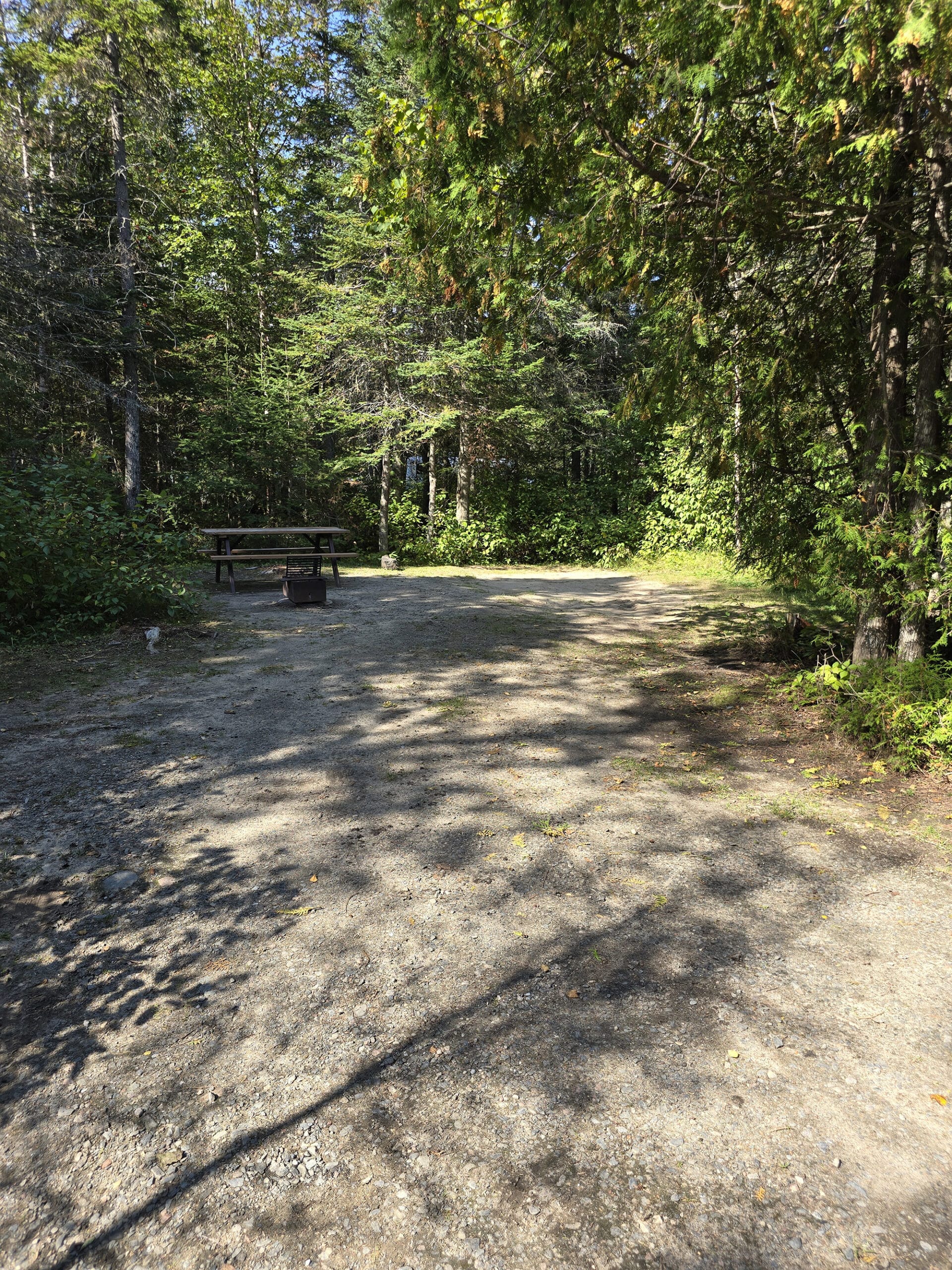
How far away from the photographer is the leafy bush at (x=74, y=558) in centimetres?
741

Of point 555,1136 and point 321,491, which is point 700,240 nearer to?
point 555,1136

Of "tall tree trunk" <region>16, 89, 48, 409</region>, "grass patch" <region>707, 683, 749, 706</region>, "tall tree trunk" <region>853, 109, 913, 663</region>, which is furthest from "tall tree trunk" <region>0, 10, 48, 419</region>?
"tall tree trunk" <region>853, 109, 913, 663</region>

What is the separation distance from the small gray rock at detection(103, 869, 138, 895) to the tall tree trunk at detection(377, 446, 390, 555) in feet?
45.5

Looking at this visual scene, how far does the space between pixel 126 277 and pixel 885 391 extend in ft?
44.2

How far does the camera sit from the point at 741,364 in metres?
6.05

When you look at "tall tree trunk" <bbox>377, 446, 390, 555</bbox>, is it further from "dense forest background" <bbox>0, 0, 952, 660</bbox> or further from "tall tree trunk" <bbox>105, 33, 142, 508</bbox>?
"tall tree trunk" <bbox>105, 33, 142, 508</bbox>

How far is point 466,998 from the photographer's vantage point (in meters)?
2.68

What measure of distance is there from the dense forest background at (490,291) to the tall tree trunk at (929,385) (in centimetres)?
2

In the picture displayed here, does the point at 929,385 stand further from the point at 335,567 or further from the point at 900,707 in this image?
the point at 335,567

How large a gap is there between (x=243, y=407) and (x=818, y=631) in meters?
13.2

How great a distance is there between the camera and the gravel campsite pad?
1.88 meters

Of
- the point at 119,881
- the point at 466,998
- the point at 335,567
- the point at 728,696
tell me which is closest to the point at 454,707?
the point at 728,696

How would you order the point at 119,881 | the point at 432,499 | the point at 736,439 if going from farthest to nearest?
the point at 432,499 → the point at 736,439 → the point at 119,881

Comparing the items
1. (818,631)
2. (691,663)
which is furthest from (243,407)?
(818,631)
